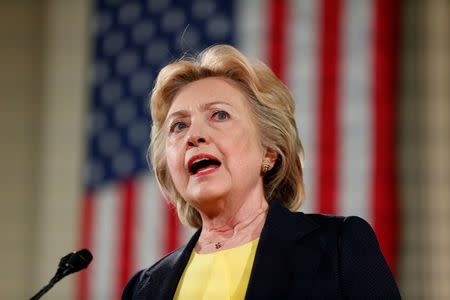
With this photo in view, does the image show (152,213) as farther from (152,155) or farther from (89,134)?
(152,155)

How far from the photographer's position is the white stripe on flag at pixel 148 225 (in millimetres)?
3922

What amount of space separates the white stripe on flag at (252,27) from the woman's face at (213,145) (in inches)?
81.0

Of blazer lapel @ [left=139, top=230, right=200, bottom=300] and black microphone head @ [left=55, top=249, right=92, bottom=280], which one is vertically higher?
black microphone head @ [left=55, top=249, right=92, bottom=280]

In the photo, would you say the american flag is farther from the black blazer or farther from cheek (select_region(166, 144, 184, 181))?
the black blazer

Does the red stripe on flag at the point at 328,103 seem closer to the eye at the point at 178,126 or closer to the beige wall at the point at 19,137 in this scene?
the beige wall at the point at 19,137

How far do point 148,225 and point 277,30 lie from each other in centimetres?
113

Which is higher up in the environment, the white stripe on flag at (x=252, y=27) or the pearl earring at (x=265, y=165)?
the white stripe on flag at (x=252, y=27)

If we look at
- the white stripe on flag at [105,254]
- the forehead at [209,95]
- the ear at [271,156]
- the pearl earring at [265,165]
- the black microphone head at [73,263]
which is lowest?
the white stripe on flag at [105,254]

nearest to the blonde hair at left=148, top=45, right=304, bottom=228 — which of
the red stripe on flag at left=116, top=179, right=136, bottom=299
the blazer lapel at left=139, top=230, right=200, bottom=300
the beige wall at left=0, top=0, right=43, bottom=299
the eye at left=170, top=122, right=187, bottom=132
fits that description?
the eye at left=170, top=122, right=187, bottom=132

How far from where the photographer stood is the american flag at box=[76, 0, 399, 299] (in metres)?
3.74

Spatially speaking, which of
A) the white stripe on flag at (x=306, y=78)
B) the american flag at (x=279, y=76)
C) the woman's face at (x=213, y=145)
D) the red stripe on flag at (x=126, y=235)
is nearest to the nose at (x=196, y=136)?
the woman's face at (x=213, y=145)

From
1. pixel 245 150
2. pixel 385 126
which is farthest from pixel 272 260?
pixel 385 126

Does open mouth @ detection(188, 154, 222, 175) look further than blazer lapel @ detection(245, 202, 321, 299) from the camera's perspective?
Yes

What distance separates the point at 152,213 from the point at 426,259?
131 centimetres
